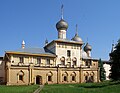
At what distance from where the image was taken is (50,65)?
54438mm

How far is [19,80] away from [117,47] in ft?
68.4

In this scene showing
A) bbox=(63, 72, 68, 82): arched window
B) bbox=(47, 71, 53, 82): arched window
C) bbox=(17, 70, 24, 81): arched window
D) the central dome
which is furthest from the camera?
the central dome

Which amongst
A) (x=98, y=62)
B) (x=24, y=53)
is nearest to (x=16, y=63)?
(x=24, y=53)

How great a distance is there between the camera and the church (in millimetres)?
50344

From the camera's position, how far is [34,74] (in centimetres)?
5112

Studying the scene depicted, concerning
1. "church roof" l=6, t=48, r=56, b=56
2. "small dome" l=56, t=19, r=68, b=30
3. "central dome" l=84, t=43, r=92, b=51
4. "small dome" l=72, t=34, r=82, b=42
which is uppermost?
"small dome" l=56, t=19, r=68, b=30

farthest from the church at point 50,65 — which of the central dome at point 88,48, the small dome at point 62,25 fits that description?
the central dome at point 88,48

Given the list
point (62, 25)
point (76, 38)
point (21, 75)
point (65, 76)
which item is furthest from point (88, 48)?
point (21, 75)

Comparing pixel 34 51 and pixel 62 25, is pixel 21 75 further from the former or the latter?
pixel 62 25

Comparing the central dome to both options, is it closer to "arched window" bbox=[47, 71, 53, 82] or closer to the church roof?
the church roof

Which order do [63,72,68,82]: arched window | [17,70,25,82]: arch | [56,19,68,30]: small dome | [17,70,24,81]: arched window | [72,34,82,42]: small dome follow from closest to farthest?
[17,70,25,82]: arch < [17,70,24,81]: arched window < [63,72,68,82]: arched window < [56,19,68,30]: small dome < [72,34,82,42]: small dome

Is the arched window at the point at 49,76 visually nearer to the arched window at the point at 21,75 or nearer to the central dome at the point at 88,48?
the arched window at the point at 21,75

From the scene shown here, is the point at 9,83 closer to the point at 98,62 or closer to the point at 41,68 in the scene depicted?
the point at 41,68

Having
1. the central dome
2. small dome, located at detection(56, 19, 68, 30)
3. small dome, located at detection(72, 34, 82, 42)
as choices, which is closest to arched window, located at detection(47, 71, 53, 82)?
small dome, located at detection(56, 19, 68, 30)
